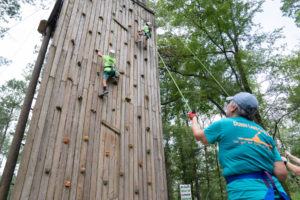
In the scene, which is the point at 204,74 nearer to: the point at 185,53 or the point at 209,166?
the point at 185,53

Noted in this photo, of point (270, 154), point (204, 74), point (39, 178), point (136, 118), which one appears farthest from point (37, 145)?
point (204, 74)

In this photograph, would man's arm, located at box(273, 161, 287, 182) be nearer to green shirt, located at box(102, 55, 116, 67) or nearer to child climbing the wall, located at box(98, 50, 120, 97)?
child climbing the wall, located at box(98, 50, 120, 97)

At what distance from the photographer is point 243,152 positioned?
1.36 m

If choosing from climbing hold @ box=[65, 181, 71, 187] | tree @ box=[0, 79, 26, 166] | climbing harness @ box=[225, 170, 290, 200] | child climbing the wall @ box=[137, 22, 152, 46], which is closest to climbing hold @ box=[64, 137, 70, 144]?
climbing hold @ box=[65, 181, 71, 187]

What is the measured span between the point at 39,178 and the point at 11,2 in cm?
892

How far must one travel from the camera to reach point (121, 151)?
359 cm

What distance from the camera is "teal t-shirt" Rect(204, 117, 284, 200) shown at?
1.24 metres

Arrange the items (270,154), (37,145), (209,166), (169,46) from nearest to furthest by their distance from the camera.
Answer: (270,154) → (37,145) → (169,46) → (209,166)

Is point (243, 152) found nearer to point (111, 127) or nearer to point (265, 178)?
point (265, 178)

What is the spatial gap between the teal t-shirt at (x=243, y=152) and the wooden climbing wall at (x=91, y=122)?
226 cm

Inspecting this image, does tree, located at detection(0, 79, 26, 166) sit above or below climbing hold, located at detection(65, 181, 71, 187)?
above

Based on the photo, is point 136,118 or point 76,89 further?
point 136,118

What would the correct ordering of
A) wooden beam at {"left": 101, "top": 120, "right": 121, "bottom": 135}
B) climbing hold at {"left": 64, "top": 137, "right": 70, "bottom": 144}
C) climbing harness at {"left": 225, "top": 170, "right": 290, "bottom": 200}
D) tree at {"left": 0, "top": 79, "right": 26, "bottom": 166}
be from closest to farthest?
1. climbing harness at {"left": 225, "top": 170, "right": 290, "bottom": 200}
2. climbing hold at {"left": 64, "top": 137, "right": 70, "bottom": 144}
3. wooden beam at {"left": 101, "top": 120, "right": 121, "bottom": 135}
4. tree at {"left": 0, "top": 79, "right": 26, "bottom": 166}

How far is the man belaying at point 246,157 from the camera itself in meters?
1.23
